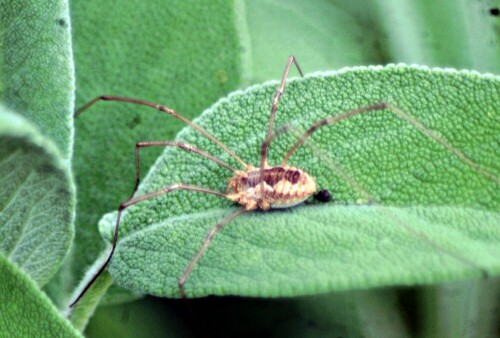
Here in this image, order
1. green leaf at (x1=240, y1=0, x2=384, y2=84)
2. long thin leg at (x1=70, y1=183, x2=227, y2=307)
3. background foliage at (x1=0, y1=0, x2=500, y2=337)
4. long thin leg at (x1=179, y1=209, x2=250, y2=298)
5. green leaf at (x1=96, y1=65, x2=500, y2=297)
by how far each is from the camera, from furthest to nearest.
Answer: green leaf at (x1=240, y1=0, x2=384, y2=84) → background foliage at (x1=0, y1=0, x2=500, y2=337) → long thin leg at (x1=70, y1=183, x2=227, y2=307) → long thin leg at (x1=179, y1=209, x2=250, y2=298) → green leaf at (x1=96, y1=65, x2=500, y2=297)

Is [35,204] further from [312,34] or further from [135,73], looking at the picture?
[312,34]

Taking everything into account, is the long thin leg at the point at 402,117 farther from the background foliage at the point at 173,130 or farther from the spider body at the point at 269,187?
the background foliage at the point at 173,130

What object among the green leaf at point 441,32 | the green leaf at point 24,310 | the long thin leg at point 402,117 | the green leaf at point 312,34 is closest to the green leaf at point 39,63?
the green leaf at point 24,310

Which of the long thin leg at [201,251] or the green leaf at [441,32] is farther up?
the green leaf at [441,32]

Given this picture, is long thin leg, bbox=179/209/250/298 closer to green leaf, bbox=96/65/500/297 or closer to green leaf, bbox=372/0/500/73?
green leaf, bbox=96/65/500/297

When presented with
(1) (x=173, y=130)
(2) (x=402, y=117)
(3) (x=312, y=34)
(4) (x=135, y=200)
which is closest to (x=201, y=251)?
(4) (x=135, y=200)

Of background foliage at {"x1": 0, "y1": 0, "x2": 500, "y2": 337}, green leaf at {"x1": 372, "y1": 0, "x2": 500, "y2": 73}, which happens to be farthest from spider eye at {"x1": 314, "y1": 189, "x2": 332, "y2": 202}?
green leaf at {"x1": 372, "y1": 0, "x2": 500, "y2": 73}
